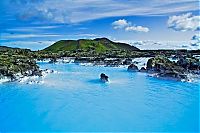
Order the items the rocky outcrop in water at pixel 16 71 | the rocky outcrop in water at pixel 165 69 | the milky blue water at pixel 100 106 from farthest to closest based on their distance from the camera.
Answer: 1. the rocky outcrop in water at pixel 165 69
2. the rocky outcrop in water at pixel 16 71
3. the milky blue water at pixel 100 106

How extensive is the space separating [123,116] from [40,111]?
489cm

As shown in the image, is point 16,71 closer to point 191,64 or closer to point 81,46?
point 191,64

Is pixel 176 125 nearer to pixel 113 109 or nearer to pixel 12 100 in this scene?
pixel 113 109

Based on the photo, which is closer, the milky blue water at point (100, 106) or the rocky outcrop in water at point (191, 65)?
the milky blue water at point (100, 106)

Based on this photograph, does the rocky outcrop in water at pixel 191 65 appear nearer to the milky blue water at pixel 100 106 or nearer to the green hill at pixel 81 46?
the milky blue water at pixel 100 106

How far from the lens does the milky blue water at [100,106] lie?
1583cm

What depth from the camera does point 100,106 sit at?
20.0 m

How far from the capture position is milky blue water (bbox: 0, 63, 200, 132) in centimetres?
1583

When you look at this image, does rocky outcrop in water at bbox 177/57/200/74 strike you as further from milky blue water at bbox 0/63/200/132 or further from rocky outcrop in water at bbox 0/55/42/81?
rocky outcrop in water at bbox 0/55/42/81

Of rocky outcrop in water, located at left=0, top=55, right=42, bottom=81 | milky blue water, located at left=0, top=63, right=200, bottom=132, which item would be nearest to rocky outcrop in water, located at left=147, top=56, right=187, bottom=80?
milky blue water, located at left=0, top=63, right=200, bottom=132

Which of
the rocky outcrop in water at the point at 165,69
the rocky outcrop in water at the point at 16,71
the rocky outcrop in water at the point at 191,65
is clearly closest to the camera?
the rocky outcrop in water at the point at 16,71

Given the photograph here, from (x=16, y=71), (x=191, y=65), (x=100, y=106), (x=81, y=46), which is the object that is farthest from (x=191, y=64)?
(x=81, y=46)

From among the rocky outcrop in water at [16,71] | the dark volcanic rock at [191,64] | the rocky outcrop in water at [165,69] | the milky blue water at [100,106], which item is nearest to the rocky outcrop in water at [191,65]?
the dark volcanic rock at [191,64]

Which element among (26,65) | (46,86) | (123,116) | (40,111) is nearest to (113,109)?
(123,116)
